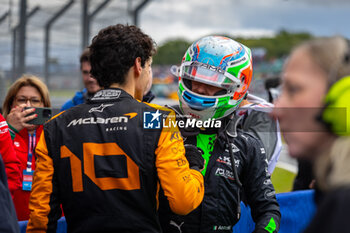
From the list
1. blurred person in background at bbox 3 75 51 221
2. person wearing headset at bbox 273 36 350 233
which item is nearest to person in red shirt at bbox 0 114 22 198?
blurred person in background at bbox 3 75 51 221

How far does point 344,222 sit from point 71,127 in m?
1.39

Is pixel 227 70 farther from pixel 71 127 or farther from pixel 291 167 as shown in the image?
pixel 291 167

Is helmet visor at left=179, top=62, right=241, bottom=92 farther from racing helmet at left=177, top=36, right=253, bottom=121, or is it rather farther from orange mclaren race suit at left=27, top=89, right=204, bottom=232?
orange mclaren race suit at left=27, top=89, right=204, bottom=232

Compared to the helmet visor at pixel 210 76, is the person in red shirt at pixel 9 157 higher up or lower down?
lower down

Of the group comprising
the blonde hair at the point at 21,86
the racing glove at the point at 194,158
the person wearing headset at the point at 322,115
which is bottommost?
the racing glove at the point at 194,158

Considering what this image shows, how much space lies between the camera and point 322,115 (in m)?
1.15

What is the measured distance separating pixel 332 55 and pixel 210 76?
1.34 metres

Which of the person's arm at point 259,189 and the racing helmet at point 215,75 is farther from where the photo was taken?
the racing helmet at point 215,75

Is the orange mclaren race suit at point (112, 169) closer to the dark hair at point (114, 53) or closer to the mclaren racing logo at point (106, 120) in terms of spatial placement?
the mclaren racing logo at point (106, 120)

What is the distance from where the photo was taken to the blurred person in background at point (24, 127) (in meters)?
3.20

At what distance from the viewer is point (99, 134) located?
1956 mm

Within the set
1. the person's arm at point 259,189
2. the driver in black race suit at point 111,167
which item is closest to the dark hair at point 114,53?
the driver in black race suit at point 111,167

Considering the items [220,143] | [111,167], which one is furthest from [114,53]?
[220,143]

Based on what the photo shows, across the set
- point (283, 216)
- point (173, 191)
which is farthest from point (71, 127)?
point (283, 216)
